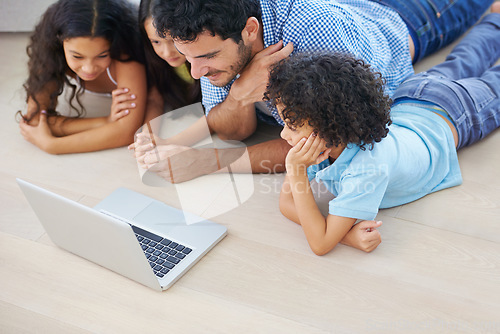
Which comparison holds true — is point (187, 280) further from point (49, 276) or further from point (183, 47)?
point (183, 47)

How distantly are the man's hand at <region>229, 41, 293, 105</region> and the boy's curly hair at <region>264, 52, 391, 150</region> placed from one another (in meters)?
0.17

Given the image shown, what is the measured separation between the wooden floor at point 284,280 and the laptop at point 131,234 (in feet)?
0.10

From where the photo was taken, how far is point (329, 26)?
1315 millimetres

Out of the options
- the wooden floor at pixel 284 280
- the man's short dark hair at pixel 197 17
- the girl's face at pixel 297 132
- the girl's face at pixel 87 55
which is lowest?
Answer: the wooden floor at pixel 284 280

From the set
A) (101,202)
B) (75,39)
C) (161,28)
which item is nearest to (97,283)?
(101,202)

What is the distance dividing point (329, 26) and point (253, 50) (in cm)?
20

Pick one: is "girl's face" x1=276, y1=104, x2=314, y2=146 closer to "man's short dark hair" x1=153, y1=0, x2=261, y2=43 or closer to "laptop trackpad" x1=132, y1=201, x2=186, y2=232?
"man's short dark hair" x1=153, y1=0, x2=261, y2=43

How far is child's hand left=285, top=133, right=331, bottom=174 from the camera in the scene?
3.75 ft

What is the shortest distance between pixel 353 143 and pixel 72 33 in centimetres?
84

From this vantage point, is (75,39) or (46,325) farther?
(75,39)

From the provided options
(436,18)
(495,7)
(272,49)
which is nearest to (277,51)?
(272,49)

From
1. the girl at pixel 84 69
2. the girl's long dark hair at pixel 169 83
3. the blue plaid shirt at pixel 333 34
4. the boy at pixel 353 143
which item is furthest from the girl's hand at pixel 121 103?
the boy at pixel 353 143

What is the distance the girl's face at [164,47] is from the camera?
1452 millimetres

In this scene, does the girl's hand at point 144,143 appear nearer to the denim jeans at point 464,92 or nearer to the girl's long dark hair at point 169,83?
the girl's long dark hair at point 169,83
